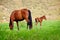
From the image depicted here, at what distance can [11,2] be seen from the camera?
7.84m

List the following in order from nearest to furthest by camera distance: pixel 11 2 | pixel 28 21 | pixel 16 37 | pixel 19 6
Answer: pixel 16 37, pixel 28 21, pixel 19 6, pixel 11 2

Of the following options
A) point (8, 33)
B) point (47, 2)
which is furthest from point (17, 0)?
point (8, 33)

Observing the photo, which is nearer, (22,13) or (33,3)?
(22,13)

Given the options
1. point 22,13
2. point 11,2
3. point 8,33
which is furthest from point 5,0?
point 8,33

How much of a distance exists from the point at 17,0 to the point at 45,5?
0.92 metres

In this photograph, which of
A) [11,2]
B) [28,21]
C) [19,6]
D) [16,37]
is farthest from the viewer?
[11,2]

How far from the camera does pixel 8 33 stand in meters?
2.28

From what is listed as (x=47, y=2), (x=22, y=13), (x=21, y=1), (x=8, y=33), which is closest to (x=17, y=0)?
(x=21, y=1)

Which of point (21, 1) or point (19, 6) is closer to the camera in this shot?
point (19, 6)

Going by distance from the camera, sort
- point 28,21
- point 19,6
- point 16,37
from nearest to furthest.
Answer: point 16,37 → point 28,21 → point 19,6

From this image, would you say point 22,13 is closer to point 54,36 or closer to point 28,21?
point 28,21

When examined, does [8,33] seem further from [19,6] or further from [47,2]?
[47,2]

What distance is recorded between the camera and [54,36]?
A: 2.24 meters

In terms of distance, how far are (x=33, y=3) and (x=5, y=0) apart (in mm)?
783
